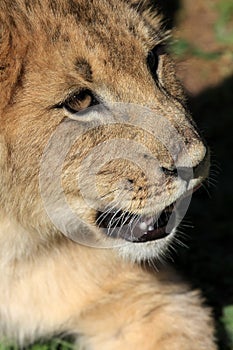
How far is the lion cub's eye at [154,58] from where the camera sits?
250 centimetres

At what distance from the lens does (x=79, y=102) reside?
2328mm

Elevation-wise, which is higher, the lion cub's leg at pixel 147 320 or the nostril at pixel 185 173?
the nostril at pixel 185 173

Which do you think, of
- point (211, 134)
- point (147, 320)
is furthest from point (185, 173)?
point (211, 134)

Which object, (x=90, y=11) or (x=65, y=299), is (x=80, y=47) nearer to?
(x=90, y=11)

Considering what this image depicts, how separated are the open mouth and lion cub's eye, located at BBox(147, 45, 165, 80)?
0.40m

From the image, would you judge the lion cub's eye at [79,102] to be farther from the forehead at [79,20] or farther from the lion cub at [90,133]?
the forehead at [79,20]

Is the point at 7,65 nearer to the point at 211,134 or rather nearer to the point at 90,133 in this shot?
the point at 90,133

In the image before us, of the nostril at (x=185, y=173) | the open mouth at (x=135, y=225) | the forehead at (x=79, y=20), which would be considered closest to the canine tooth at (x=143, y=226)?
the open mouth at (x=135, y=225)

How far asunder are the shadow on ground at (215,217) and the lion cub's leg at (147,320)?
20 cm

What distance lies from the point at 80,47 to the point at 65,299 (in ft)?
2.81

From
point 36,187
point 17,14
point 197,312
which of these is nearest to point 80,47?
point 17,14

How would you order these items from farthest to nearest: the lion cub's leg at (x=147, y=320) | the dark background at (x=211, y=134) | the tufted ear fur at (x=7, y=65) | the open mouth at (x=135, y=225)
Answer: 1. the dark background at (x=211, y=134)
2. the lion cub's leg at (x=147, y=320)
3. the open mouth at (x=135, y=225)
4. the tufted ear fur at (x=7, y=65)

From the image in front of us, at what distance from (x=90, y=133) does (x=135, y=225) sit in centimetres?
30

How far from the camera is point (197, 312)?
9.30 feet
